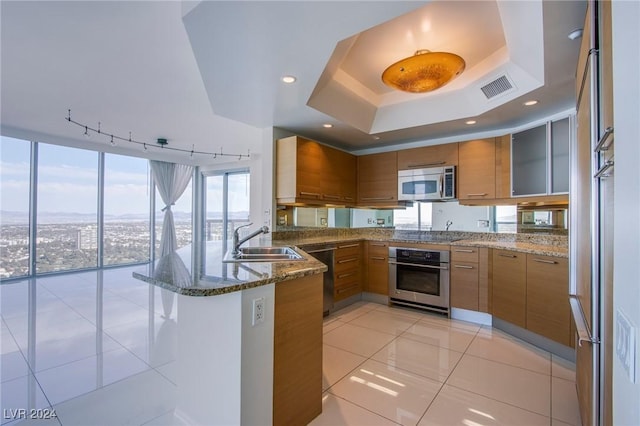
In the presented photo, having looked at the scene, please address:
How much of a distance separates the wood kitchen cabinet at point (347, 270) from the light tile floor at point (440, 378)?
21.9 inches

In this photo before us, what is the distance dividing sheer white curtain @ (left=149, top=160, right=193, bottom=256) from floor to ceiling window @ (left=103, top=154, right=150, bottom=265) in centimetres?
24

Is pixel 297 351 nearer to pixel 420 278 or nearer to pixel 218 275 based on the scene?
pixel 218 275

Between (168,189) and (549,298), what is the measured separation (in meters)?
7.16

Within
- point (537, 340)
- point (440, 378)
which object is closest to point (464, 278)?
point (537, 340)

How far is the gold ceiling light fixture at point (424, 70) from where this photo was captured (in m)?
2.18

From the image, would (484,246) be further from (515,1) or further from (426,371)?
(515,1)

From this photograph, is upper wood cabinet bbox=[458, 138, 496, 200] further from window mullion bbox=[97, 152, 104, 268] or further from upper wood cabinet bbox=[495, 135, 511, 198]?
window mullion bbox=[97, 152, 104, 268]

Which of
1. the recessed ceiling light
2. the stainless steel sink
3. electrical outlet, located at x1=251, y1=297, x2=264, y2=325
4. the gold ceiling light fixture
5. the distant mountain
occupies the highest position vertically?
the gold ceiling light fixture

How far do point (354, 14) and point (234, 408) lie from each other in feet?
6.86

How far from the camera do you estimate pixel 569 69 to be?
214 cm

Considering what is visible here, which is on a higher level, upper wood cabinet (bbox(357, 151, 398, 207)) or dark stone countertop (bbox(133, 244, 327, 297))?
upper wood cabinet (bbox(357, 151, 398, 207))

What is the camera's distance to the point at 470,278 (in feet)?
10.9

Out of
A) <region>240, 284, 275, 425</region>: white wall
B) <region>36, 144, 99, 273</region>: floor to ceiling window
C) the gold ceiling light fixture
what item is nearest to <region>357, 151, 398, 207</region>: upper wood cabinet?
the gold ceiling light fixture

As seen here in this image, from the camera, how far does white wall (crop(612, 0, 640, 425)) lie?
22.8 inches
